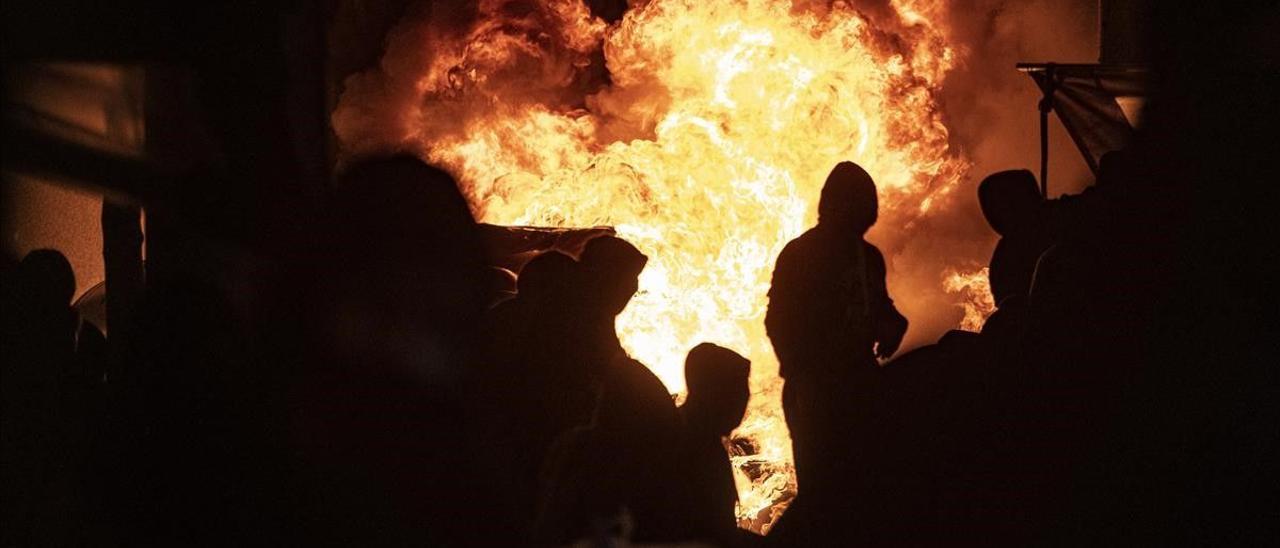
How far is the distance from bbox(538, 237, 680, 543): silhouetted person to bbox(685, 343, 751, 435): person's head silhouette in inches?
4.8

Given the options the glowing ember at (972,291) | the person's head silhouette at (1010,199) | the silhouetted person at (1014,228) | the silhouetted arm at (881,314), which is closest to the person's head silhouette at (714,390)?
the silhouetted arm at (881,314)

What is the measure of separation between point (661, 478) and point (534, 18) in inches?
196

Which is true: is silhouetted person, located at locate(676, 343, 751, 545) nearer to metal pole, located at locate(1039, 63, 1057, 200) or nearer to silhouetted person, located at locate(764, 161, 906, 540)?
silhouetted person, located at locate(764, 161, 906, 540)

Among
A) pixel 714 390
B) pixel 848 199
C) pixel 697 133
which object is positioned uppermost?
pixel 697 133

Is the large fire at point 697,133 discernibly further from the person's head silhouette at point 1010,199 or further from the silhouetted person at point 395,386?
the silhouetted person at point 395,386

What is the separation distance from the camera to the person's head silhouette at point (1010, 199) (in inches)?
227

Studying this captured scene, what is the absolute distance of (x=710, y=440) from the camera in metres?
4.75

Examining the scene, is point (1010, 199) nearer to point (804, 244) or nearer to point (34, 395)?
point (804, 244)

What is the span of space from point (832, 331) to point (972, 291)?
3.85 metres

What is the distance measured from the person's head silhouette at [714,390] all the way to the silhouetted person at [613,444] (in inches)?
4.8

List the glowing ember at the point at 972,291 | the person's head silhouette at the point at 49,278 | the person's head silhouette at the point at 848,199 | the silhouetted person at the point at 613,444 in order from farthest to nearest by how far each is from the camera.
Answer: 1. the glowing ember at the point at 972,291
2. the person's head silhouette at the point at 49,278
3. the person's head silhouette at the point at 848,199
4. the silhouetted person at the point at 613,444

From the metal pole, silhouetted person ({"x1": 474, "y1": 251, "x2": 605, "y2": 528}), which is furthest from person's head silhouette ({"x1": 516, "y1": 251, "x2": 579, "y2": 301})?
the metal pole

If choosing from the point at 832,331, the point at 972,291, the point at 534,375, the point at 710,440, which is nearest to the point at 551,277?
the point at 534,375

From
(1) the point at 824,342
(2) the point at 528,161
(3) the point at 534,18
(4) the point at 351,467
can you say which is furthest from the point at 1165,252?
(3) the point at 534,18
